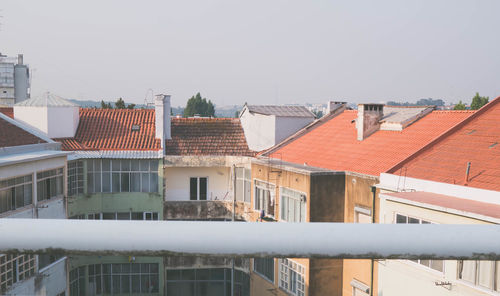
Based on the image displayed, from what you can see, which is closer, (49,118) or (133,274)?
(133,274)

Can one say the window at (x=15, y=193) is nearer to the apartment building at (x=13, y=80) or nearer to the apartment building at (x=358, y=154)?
the apartment building at (x=358, y=154)

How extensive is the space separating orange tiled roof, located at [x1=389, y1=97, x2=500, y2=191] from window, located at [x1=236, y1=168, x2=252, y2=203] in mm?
14006

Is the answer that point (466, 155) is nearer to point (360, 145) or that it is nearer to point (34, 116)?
point (360, 145)

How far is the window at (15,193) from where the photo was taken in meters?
20.4

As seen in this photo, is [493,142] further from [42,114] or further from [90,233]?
[42,114]

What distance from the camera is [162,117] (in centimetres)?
3412

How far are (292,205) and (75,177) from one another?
14.8 meters

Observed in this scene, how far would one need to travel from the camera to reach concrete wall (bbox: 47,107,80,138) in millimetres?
33219

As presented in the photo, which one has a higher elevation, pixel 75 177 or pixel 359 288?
pixel 75 177

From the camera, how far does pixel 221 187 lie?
34562mm

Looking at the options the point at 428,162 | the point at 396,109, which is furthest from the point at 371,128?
the point at 428,162

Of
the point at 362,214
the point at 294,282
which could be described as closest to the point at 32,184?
the point at 294,282

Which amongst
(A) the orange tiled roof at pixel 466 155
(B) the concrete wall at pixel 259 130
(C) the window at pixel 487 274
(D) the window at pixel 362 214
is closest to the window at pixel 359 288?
(D) the window at pixel 362 214

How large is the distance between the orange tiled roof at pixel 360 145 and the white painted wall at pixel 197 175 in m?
3.99
